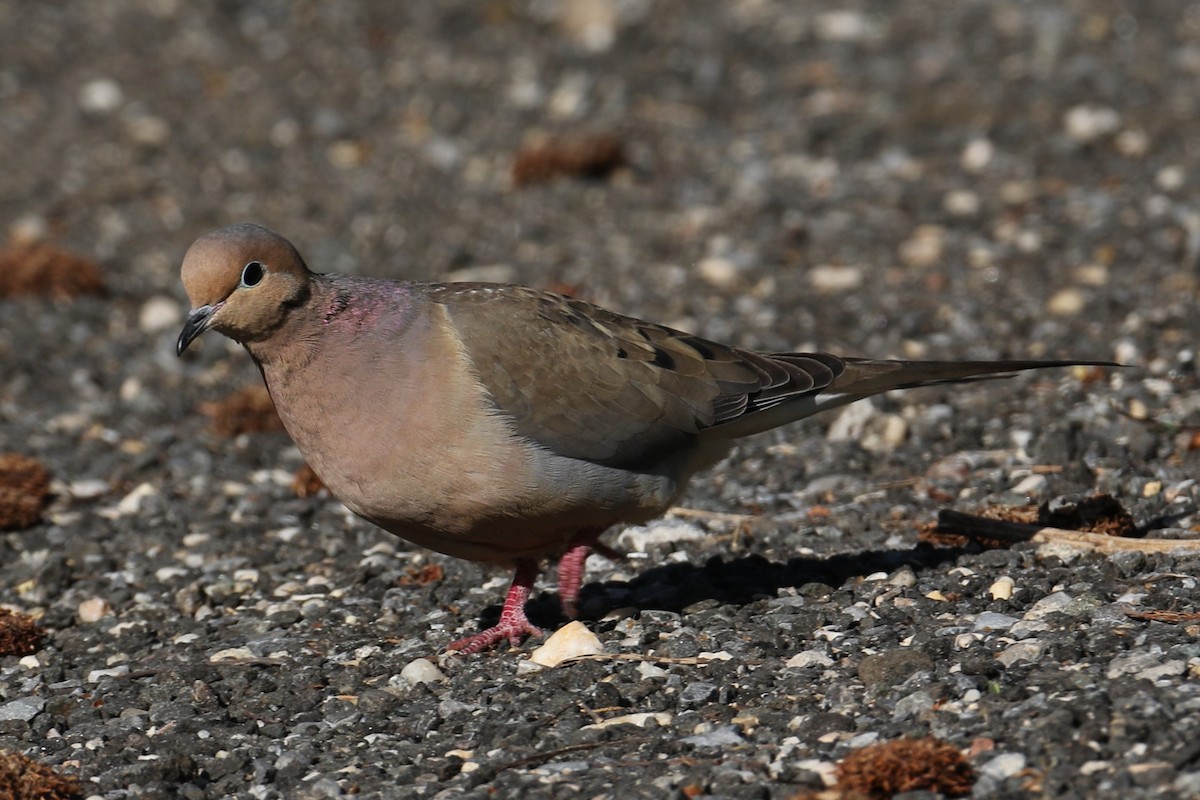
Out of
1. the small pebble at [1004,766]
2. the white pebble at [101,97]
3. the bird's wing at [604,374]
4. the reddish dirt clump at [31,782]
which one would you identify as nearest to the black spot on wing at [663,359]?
the bird's wing at [604,374]

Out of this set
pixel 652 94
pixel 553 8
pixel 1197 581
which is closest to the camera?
pixel 1197 581

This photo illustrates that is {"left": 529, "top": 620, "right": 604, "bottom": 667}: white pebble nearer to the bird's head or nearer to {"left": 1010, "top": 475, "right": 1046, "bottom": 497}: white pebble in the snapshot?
the bird's head

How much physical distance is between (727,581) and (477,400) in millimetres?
1316

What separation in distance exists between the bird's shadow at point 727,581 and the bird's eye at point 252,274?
154 centimetres

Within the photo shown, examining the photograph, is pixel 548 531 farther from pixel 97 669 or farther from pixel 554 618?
pixel 97 669

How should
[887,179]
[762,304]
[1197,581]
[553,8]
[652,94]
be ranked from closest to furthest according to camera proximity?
[1197,581] → [762,304] → [887,179] → [652,94] → [553,8]

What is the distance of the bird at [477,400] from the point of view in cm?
498

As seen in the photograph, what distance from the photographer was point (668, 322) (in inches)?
345

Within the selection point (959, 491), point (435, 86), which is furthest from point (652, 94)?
point (959, 491)

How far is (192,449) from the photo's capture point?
7.84 meters

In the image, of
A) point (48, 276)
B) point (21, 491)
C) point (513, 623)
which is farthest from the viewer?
point (48, 276)

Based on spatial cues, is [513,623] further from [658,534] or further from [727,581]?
[658,534]

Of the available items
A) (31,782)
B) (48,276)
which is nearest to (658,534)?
(31,782)

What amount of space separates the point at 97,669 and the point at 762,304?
4.62 m
